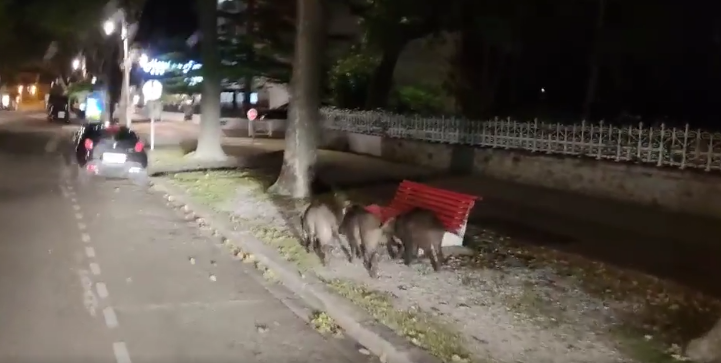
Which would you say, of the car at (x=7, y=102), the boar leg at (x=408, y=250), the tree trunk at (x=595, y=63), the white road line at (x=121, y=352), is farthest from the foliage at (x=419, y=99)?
the car at (x=7, y=102)

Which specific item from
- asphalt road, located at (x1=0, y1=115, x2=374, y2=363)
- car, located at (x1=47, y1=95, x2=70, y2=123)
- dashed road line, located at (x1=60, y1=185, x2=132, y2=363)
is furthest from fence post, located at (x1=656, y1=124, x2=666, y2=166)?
car, located at (x1=47, y1=95, x2=70, y2=123)

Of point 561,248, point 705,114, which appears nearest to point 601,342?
point 561,248

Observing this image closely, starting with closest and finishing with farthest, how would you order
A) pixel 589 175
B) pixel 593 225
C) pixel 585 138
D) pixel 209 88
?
1. pixel 593 225
2. pixel 589 175
3. pixel 585 138
4. pixel 209 88

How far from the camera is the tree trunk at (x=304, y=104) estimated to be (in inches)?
623

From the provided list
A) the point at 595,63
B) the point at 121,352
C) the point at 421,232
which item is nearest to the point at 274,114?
the point at 595,63

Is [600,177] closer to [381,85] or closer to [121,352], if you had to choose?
[121,352]

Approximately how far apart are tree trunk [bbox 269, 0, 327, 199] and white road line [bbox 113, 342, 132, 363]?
29.4ft

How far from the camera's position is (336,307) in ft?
27.1

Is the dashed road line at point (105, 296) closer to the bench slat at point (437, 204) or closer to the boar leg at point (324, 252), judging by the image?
the boar leg at point (324, 252)

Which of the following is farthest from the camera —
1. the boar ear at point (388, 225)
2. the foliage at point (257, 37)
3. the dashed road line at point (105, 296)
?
the foliage at point (257, 37)

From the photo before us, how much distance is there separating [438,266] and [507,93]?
688 inches

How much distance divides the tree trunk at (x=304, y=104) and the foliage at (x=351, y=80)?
61.7 ft

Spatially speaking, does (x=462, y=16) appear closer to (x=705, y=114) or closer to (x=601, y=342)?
(x=705, y=114)

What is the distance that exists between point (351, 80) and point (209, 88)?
39.4 feet
